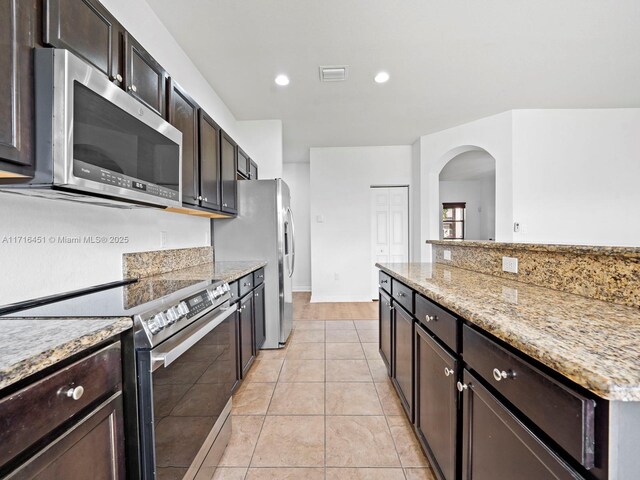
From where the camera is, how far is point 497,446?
31.9 inches

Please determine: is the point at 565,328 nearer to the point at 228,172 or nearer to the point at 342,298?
the point at 228,172

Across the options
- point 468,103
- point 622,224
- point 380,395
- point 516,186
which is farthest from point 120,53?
point 622,224

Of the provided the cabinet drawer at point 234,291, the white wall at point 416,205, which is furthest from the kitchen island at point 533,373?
Answer: the white wall at point 416,205

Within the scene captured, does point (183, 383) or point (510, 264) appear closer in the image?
point (183, 383)

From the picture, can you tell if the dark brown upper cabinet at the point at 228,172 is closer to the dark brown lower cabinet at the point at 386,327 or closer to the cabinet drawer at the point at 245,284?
the cabinet drawer at the point at 245,284

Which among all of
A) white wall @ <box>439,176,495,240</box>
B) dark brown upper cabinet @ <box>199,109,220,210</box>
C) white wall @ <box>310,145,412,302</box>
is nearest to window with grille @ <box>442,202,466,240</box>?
white wall @ <box>439,176,495,240</box>

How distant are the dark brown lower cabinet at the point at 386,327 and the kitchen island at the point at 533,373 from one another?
0.59 metres

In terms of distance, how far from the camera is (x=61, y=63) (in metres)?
0.92

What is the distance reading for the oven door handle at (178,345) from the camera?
918mm

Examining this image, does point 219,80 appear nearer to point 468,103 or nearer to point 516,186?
point 468,103

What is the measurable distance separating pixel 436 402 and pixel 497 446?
45 cm

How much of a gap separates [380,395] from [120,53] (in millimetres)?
2564

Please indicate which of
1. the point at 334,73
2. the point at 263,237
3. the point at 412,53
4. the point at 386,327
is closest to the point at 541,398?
the point at 386,327

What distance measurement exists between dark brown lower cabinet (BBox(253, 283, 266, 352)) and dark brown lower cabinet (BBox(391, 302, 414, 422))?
4.08 feet
